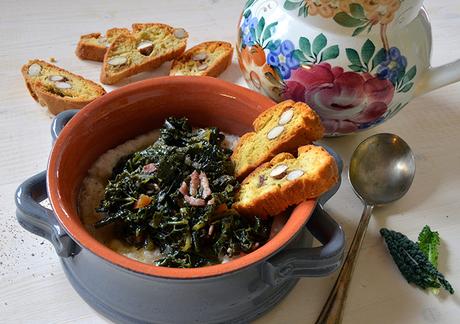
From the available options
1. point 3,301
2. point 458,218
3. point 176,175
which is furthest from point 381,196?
point 3,301

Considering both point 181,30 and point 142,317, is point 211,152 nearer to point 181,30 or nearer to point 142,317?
point 142,317

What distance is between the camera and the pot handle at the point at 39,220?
2.61 ft

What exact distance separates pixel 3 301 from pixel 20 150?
1.08 ft

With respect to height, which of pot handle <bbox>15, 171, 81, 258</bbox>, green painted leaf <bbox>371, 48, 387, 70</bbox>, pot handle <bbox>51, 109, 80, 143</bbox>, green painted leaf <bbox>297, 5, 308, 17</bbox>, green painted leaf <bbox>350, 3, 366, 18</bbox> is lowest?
pot handle <bbox>15, 171, 81, 258</bbox>

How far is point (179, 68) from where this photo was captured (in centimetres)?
125

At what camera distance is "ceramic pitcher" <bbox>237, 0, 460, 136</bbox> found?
94 cm

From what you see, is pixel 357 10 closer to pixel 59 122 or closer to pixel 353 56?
pixel 353 56

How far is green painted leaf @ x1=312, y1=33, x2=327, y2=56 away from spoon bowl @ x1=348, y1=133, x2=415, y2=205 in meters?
0.20

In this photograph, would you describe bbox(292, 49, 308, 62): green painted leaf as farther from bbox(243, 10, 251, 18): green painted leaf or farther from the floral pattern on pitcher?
bbox(243, 10, 251, 18): green painted leaf

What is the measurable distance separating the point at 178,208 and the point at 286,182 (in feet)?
0.57

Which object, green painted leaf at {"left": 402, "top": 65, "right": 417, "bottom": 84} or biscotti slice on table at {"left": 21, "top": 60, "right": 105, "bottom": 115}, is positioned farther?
biscotti slice on table at {"left": 21, "top": 60, "right": 105, "bottom": 115}

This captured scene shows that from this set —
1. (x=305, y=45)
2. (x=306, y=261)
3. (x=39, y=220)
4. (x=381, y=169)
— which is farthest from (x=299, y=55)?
(x=39, y=220)

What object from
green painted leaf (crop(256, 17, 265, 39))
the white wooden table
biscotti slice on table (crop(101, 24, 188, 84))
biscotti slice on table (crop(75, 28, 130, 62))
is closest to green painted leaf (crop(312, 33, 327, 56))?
green painted leaf (crop(256, 17, 265, 39))

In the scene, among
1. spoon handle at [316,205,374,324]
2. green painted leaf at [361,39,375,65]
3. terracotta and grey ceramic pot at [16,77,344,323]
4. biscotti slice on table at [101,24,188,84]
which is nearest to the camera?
terracotta and grey ceramic pot at [16,77,344,323]
